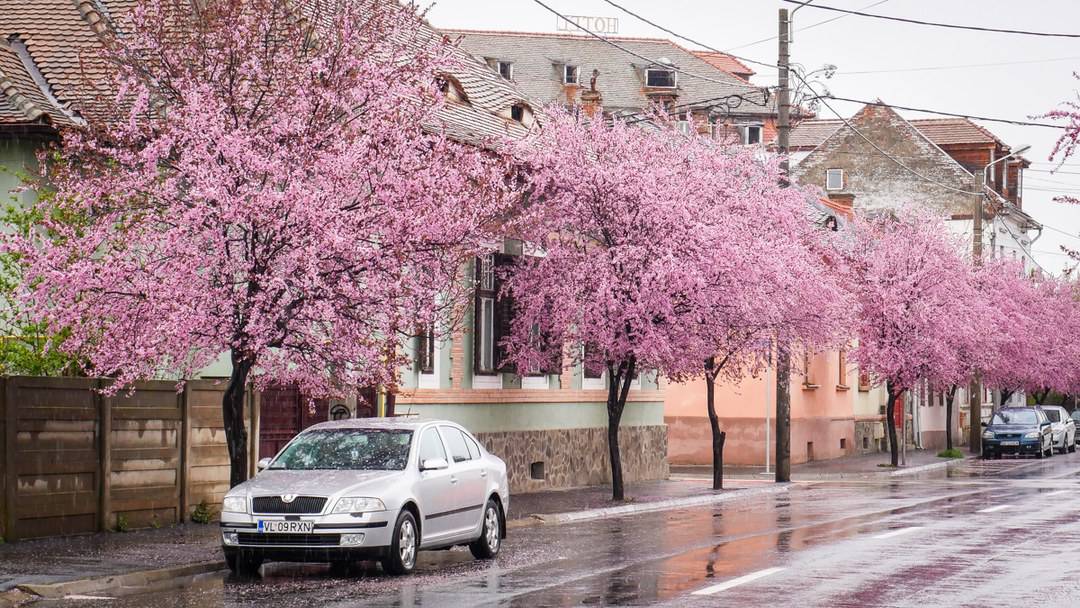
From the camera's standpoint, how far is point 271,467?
54.1 ft

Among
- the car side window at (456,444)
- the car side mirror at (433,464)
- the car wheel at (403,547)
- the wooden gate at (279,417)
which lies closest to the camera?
the car wheel at (403,547)

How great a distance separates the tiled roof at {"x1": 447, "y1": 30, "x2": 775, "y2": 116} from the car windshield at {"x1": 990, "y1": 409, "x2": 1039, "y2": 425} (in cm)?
2544

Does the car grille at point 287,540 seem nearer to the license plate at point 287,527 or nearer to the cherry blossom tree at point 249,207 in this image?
the license plate at point 287,527

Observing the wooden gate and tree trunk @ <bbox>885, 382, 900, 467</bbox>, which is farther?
tree trunk @ <bbox>885, 382, 900, 467</bbox>

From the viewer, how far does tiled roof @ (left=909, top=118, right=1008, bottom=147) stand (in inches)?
3036

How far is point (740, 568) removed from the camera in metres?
16.0

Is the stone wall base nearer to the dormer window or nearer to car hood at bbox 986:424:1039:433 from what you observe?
car hood at bbox 986:424:1039:433

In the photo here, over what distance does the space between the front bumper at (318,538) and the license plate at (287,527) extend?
21 millimetres

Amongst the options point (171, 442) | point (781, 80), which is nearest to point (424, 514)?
point (171, 442)

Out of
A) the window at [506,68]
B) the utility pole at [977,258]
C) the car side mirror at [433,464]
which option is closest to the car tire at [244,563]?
the car side mirror at [433,464]

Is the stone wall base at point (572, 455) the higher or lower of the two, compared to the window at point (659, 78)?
lower

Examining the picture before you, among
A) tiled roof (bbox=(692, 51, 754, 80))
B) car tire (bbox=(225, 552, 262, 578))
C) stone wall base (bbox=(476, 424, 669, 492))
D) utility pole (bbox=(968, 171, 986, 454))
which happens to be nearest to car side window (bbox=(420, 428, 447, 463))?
car tire (bbox=(225, 552, 262, 578))

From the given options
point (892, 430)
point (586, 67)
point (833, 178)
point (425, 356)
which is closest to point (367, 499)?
point (425, 356)

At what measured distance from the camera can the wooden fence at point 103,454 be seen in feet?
59.3
